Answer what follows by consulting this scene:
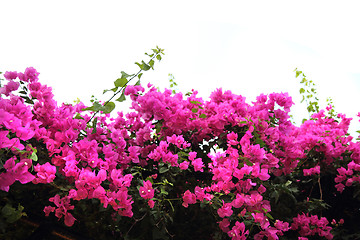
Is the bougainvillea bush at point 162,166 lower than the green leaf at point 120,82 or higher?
lower

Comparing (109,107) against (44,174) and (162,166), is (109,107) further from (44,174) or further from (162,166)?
(44,174)

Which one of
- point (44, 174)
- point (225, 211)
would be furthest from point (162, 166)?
point (44, 174)

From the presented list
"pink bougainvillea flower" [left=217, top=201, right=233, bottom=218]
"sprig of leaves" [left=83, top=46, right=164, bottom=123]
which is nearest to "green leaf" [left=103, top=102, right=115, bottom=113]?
"sprig of leaves" [left=83, top=46, right=164, bottom=123]

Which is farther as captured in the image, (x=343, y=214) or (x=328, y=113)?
(x=328, y=113)

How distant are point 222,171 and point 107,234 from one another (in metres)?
0.82

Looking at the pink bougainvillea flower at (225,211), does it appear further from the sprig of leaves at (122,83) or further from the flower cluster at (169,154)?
the sprig of leaves at (122,83)

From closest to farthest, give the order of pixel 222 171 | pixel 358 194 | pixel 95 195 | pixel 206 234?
pixel 95 195 < pixel 222 171 < pixel 206 234 < pixel 358 194

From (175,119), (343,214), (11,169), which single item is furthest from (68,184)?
(343,214)

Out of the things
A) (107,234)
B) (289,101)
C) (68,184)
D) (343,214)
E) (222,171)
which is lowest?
(107,234)

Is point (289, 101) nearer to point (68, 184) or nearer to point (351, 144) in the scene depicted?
point (351, 144)

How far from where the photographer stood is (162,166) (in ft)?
5.89

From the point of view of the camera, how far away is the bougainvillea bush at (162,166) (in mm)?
1358

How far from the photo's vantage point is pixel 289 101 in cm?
212

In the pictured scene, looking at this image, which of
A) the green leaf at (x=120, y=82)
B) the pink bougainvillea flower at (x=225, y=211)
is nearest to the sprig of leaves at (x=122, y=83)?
the green leaf at (x=120, y=82)
